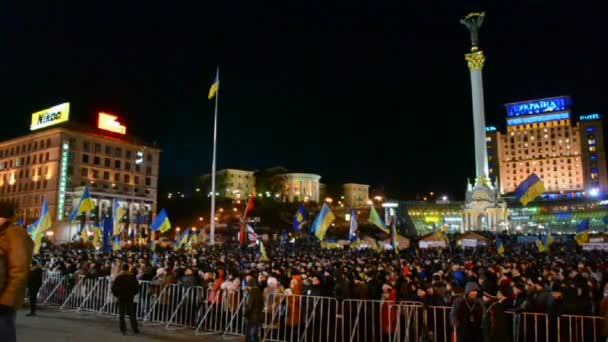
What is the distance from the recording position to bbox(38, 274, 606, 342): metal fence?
9.68 meters

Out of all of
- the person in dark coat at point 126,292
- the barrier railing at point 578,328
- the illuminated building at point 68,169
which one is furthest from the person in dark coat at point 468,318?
the illuminated building at point 68,169

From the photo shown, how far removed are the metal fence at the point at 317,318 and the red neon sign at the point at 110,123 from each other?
78.8 m

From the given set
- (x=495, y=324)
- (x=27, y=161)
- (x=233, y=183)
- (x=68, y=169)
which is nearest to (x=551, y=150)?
(x=233, y=183)

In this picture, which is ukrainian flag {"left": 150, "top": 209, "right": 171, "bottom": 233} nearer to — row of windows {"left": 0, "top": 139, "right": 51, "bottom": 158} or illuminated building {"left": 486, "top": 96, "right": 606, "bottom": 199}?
row of windows {"left": 0, "top": 139, "right": 51, "bottom": 158}

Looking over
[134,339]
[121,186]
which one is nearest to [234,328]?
[134,339]

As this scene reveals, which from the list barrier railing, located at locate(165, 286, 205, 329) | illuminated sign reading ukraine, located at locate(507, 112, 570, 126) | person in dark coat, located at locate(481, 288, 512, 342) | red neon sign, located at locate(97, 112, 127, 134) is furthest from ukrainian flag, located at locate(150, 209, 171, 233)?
illuminated sign reading ukraine, located at locate(507, 112, 570, 126)

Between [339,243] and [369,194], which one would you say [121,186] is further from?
[369,194]

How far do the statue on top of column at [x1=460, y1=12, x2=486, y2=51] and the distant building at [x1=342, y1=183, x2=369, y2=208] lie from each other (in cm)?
6998

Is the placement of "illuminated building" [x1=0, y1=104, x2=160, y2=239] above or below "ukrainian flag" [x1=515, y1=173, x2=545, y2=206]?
above

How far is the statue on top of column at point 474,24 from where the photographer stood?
310ft

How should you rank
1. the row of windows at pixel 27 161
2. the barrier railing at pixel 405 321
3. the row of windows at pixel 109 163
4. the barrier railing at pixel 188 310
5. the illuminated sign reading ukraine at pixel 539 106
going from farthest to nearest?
the illuminated sign reading ukraine at pixel 539 106, the row of windows at pixel 109 163, the row of windows at pixel 27 161, the barrier railing at pixel 188 310, the barrier railing at pixel 405 321

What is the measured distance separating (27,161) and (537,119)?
134 meters

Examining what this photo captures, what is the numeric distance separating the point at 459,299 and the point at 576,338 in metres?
2.39

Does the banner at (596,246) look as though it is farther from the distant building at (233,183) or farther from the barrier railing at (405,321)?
the distant building at (233,183)
